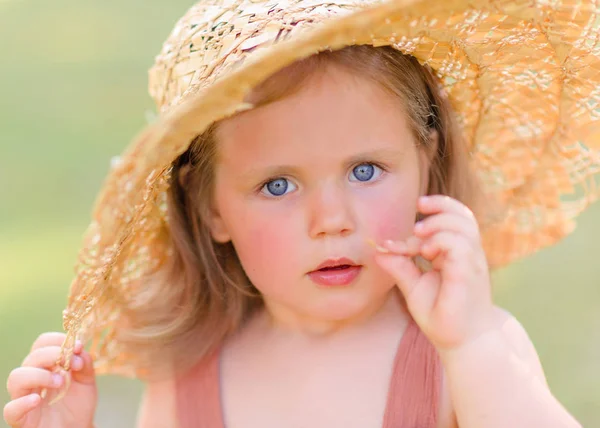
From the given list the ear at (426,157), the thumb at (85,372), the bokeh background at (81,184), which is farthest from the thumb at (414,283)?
the bokeh background at (81,184)

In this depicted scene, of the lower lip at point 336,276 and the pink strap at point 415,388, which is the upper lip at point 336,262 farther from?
the pink strap at point 415,388

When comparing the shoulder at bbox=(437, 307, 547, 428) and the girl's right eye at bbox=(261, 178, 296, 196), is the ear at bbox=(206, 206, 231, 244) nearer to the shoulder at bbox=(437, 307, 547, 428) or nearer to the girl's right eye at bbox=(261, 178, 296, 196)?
the girl's right eye at bbox=(261, 178, 296, 196)

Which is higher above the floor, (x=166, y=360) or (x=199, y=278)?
(x=199, y=278)

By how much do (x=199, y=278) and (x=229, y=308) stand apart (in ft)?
0.32

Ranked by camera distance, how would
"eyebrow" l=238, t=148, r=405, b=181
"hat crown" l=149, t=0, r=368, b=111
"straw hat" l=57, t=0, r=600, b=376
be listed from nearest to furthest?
"straw hat" l=57, t=0, r=600, b=376 → "hat crown" l=149, t=0, r=368, b=111 → "eyebrow" l=238, t=148, r=405, b=181

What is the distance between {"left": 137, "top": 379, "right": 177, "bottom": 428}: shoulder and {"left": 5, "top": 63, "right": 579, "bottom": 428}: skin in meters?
0.21

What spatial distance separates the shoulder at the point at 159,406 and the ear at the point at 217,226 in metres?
0.36

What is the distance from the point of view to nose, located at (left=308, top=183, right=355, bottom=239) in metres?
1.62

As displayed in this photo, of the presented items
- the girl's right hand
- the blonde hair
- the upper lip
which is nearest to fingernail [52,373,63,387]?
the girl's right hand

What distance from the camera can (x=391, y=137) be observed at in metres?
1.70

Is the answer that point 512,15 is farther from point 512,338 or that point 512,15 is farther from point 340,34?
point 512,338

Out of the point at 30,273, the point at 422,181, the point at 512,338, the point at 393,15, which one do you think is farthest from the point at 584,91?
the point at 30,273

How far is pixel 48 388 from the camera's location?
5.83 feet

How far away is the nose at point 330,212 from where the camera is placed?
5.32 ft
